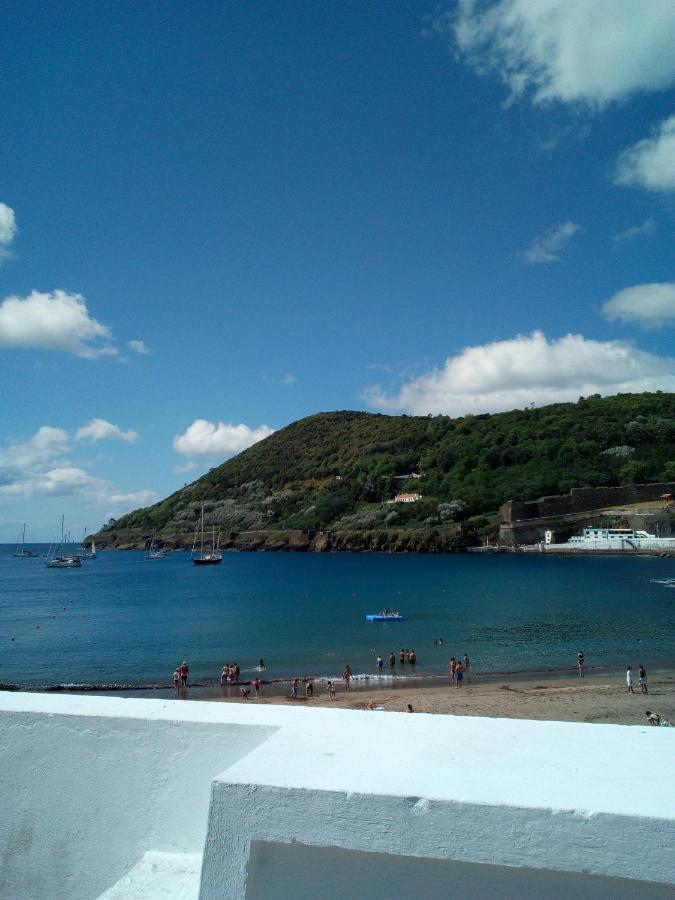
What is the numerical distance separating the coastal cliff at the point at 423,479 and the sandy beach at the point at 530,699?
9205 centimetres

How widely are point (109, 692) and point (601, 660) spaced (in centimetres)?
2157

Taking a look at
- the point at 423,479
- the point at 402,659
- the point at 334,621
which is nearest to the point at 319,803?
the point at 402,659

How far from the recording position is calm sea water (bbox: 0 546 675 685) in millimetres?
31328

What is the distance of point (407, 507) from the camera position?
136000mm

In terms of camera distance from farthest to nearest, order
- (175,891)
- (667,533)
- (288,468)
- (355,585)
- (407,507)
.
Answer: (288,468) → (407,507) → (667,533) → (355,585) → (175,891)

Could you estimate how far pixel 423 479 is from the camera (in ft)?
477

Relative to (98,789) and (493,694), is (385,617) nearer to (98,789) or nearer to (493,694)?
(493,694)

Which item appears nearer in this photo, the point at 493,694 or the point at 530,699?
the point at 530,699

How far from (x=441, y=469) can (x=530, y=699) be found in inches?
4924

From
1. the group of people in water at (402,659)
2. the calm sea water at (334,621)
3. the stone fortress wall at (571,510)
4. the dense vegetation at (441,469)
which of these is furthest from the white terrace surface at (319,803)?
the dense vegetation at (441,469)

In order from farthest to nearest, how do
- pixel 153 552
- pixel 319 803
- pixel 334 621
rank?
pixel 153 552
pixel 334 621
pixel 319 803

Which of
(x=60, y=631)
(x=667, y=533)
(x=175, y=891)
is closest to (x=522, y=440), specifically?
(x=667, y=533)

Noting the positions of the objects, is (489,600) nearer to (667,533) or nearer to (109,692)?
(109,692)

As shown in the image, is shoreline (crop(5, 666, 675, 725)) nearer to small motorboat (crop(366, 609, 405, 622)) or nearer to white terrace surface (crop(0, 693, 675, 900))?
white terrace surface (crop(0, 693, 675, 900))
